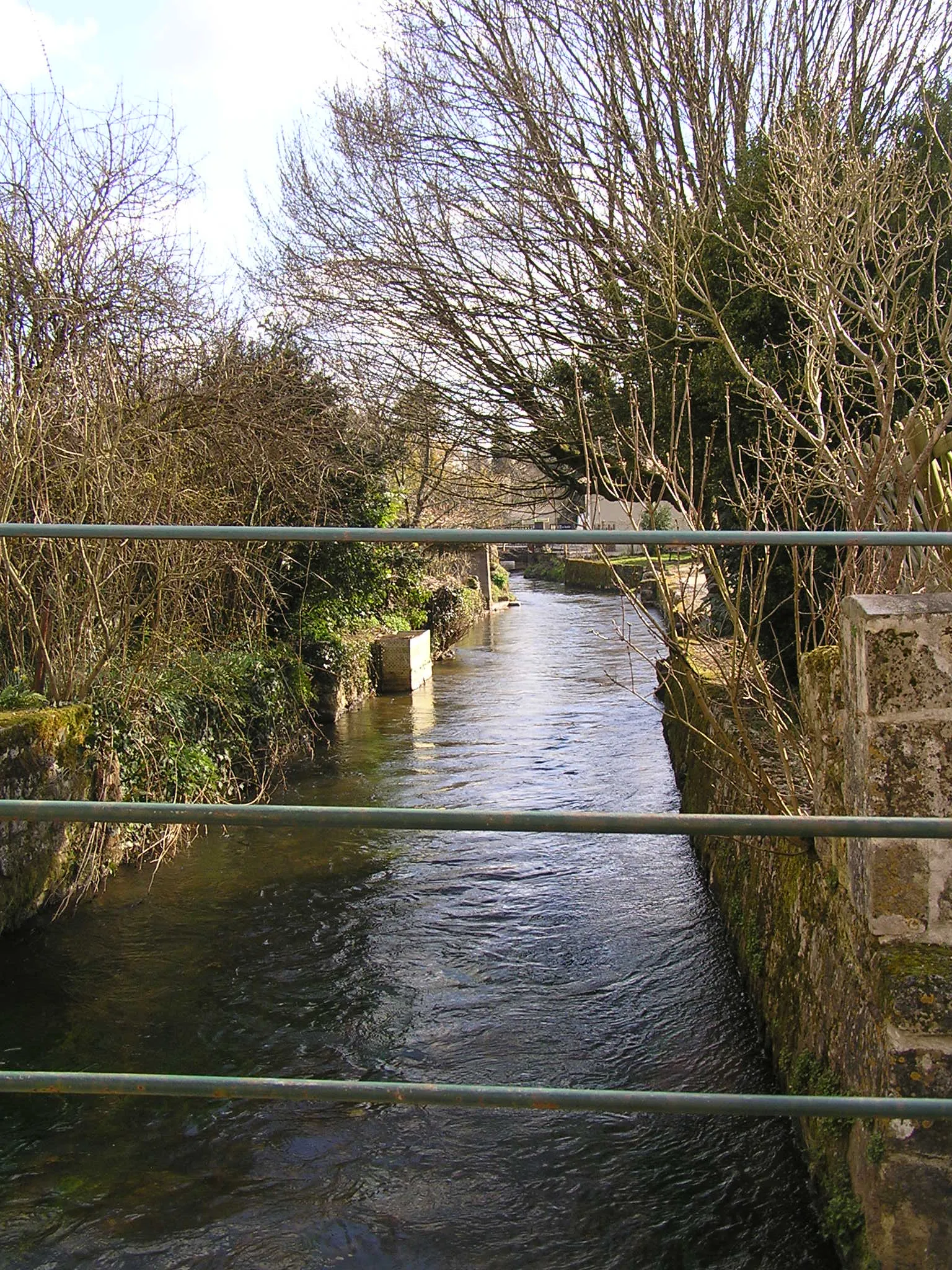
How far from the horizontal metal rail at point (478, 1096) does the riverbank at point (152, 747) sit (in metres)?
5.17

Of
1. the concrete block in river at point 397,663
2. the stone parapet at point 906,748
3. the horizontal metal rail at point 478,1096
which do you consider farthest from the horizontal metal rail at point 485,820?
the concrete block in river at point 397,663

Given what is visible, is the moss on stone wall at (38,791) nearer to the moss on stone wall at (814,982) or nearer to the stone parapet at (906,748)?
the moss on stone wall at (814,982)

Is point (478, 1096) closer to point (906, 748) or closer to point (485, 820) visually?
point (485, 820)

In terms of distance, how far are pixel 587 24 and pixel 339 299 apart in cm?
455

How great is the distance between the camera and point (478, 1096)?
170cm

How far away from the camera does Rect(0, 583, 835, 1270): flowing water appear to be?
4.04 meters

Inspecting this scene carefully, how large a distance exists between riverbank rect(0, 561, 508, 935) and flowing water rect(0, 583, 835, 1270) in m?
0.36

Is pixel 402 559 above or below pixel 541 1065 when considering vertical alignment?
above

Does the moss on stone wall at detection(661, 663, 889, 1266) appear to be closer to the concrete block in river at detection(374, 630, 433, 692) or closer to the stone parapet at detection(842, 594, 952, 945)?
the stone parapet at detection(842, 594, 952, 945)

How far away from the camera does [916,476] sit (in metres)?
5.41

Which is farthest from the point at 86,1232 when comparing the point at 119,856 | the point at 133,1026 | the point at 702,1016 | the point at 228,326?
the point at 228,326

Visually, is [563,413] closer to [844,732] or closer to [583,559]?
[844,732]

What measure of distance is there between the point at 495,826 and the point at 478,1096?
1.32 feet

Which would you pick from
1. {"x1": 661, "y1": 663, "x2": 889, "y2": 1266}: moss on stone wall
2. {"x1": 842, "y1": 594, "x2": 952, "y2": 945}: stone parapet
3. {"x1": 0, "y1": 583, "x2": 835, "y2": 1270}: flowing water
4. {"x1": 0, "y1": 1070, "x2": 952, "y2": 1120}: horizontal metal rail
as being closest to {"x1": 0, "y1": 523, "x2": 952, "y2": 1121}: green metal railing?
{"x1": 0, "y1": 1070, "x2": 952, "y2": 1120}: horizontal metal rail
